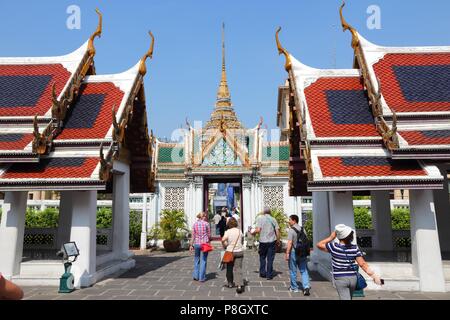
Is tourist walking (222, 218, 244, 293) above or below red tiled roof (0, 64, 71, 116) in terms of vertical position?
below

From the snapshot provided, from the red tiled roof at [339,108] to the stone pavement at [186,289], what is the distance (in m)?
3.62

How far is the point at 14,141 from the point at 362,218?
51.1ft

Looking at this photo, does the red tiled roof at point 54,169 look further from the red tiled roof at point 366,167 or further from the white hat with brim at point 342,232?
the white hat with brim at point 342,232

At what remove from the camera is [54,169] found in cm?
862

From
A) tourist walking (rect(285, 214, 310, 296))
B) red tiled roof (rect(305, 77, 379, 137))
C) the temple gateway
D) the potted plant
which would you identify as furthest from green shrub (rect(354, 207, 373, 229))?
tourist walking (rect(285, 214, 310, 296))

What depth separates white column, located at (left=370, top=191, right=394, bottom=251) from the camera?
1220cm

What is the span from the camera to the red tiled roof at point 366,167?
26.4 feet

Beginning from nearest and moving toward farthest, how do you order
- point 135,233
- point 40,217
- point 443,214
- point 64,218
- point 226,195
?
point 443,214 < point 64,218 < point 135,233 < point 40,217 < point 226,195

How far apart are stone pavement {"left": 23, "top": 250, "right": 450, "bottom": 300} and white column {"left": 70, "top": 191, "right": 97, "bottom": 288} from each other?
314mm

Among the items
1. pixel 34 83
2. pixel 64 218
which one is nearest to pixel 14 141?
pixel 34 83

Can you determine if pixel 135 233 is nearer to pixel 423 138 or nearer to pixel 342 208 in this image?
pixel 342 208

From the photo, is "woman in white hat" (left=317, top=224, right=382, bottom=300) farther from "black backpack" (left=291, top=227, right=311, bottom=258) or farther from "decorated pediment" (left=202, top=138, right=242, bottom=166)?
"decorated pediment" (left=202, top=138, right=242, bottom=166)

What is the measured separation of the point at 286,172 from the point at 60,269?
1195cm
